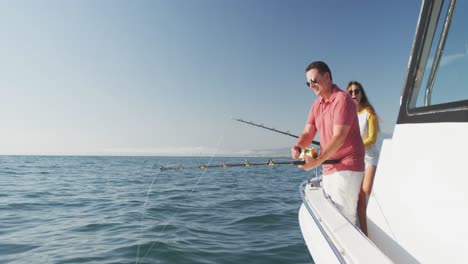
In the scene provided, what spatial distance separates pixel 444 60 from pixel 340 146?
1051 mm

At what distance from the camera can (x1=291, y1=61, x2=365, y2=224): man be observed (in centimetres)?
274

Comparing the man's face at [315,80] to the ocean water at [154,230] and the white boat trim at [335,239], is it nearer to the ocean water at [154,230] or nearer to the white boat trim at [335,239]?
the white boat trim at [335,239]

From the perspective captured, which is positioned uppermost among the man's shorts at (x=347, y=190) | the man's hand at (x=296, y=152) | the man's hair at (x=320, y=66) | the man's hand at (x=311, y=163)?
the man's hair at (x=320, y=66)

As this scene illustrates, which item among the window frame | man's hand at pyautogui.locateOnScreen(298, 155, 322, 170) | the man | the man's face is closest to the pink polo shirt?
the man

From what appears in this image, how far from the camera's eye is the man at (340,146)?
274 centimetres

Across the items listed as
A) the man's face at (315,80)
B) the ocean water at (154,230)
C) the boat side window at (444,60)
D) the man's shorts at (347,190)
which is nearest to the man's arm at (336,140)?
the man's shorts at (347,190)

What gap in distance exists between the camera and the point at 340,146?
2.75 m

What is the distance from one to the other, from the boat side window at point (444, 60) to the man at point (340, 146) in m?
0.57

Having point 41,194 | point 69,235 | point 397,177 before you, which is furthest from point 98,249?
point 41,194

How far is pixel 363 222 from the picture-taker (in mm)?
3242

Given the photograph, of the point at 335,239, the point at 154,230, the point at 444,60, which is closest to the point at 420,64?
the point at 444,60

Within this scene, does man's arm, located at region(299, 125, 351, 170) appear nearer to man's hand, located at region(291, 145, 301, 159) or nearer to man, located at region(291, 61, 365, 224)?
man, located at region(291, 61, 365, 224)

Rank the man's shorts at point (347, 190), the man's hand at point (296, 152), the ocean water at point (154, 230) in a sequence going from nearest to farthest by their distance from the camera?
the man's shorts at point (347, 190) < the man's hand at point (296, 152) < the ocean water at point (154, 230)

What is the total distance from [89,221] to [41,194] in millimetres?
7067
